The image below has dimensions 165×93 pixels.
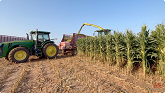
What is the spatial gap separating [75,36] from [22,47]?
513cm

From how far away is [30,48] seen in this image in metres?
6.80

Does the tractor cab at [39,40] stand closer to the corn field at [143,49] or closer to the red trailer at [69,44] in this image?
the red trailer at [69,44]

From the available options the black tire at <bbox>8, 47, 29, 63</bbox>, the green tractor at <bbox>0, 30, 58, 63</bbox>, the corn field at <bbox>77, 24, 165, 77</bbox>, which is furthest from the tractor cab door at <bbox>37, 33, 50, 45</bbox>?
the corn field at <bbox>77, 24, 165, 77</bbox>

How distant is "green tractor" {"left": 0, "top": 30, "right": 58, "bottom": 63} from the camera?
575cm

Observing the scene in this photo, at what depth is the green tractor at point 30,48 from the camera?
18.9 ft

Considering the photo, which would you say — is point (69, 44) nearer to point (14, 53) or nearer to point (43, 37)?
point (43, 37)

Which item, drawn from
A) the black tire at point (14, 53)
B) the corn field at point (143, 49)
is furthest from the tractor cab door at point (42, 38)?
the corn field at point (143, 49)

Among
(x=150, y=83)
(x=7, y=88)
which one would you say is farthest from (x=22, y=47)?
(x=150, y=83)

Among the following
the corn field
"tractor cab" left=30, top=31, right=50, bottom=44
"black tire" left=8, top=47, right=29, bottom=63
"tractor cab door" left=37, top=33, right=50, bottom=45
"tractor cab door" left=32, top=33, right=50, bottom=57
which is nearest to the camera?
the corn field

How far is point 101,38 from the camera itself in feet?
19.5

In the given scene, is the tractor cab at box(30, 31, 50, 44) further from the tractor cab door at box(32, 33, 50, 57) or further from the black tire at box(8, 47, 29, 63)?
the black tire at box(8, 47, 29, 63)

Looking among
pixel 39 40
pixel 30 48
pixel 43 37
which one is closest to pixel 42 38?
pixel 43 37

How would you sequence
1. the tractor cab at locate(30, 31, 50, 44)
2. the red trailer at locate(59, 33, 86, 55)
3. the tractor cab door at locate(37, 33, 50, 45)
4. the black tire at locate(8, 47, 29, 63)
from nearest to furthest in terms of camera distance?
the black tire at locate(8, 47, 29, 63)
the tractor cab at locate(30, 31, 50, 44)
the tractor cab door at locate(37, 33, 50, 45)
the red trailer at locate(59, 33, 86, 55)

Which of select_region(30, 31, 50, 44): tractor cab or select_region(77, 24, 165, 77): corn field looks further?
select_region(30, 31, 50, 44): tractor cab
